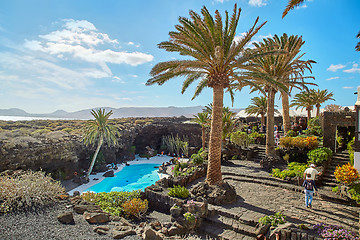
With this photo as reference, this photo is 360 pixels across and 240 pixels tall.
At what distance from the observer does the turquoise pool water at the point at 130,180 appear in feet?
70.0

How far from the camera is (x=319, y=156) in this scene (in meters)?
13.3

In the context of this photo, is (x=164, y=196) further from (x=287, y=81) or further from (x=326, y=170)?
(x=287, y=81)

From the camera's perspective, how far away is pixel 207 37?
397 inches

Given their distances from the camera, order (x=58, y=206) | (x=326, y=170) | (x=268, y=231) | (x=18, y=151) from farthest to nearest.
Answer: (x=18, y=151), (x=326, y=170), (x=58, y=206), (x=268, y=231)

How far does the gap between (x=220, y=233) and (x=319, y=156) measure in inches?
354

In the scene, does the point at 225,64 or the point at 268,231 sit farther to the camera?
the point at 225,64

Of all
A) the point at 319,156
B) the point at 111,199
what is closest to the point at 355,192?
the point at 319,156

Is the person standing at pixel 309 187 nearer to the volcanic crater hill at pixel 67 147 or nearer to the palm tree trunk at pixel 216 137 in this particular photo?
the palm tree trunk at pixel 216 137

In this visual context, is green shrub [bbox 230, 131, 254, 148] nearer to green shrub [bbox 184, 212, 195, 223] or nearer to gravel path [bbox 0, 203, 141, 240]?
green shrub [bbox 184, 212, 195, 223]

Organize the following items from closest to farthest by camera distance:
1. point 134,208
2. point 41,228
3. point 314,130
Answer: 1. point 41,228
2. point 134,208
3. point 314,130

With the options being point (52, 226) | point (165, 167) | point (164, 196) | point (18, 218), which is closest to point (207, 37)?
point (164, 196)

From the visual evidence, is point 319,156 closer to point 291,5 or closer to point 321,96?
point 291,5

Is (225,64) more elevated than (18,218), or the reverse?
(225,64)

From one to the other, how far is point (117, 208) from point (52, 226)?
336 centimetres
